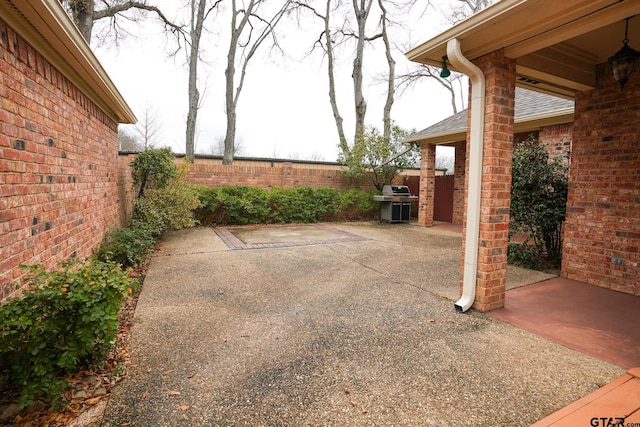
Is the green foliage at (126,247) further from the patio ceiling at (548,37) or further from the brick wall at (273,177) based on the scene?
the patio ceiling at (548,37)

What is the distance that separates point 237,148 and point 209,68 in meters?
14.1

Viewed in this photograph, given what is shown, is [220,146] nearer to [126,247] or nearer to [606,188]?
[126,247]

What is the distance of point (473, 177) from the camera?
3182 mm

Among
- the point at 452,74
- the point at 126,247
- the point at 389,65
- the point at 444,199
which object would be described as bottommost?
the point at 126,247

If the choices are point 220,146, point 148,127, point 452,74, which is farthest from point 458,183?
point 220,146

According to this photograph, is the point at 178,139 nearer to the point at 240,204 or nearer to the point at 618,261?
the point at 240,204

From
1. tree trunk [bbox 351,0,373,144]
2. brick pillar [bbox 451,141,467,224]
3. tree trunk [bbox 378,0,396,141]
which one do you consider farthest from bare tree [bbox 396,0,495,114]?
brick pillar [bbox 451,141,467,224]

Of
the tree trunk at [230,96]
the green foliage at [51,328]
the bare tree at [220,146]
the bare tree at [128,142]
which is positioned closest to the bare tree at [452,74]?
the tree trunk at [230,96]

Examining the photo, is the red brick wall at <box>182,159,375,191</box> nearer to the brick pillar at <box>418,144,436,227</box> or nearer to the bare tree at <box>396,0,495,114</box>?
the brick pillar at <box>418,144,436,227</box>

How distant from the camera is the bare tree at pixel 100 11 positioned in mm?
9164

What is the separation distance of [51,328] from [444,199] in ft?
36.0

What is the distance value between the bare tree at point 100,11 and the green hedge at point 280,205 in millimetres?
5070

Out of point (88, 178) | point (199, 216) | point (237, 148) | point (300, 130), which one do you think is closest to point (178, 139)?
point (237, 148)

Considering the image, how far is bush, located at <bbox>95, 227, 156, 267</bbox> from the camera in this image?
4.37 metres
